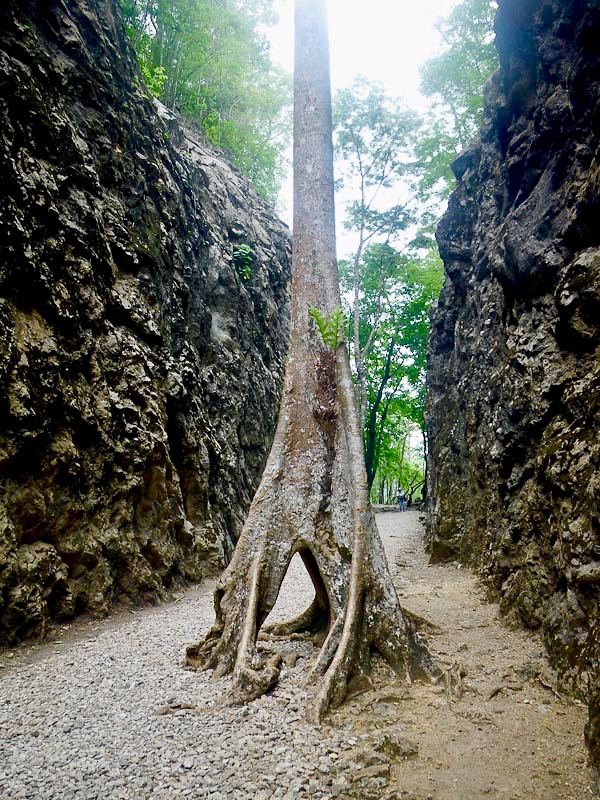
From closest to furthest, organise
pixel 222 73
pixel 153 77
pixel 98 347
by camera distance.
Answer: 1. pixel 98 347
2. pixel 153 77
3. pixel 222 73

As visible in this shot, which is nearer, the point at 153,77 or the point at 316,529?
the point at 316,529

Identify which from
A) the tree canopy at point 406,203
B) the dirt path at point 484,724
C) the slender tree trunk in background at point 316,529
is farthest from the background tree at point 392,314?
the dirt path at point 484,724

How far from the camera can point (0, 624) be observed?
15.6ft

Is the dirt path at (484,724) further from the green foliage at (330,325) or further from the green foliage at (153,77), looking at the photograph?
the green foliage at (153,77)

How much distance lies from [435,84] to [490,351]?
12718 mm

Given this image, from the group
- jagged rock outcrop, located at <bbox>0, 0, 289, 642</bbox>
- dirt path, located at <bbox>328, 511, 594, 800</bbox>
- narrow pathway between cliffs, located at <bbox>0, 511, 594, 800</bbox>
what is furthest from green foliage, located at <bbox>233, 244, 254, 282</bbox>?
dirt path, located at <bbox>328, 511, 594, 800</bbox>

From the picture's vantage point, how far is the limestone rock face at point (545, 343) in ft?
12.6

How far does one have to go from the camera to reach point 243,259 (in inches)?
528

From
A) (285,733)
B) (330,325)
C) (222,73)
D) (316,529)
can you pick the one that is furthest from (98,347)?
(222,73)

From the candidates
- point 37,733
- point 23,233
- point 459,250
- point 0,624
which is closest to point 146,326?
Answer: point 23,233

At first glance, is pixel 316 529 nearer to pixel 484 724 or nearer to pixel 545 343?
pixel 484 724

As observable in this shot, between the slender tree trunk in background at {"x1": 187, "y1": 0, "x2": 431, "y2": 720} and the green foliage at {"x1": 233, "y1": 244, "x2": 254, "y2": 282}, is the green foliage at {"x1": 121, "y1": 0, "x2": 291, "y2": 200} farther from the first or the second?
the slender tree trunk in background at {"x1": 187, "y1": 0, "x2": 431, "y2": 720}

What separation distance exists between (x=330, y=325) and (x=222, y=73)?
15.8 metres

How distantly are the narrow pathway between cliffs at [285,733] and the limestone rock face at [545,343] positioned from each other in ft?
1.24
